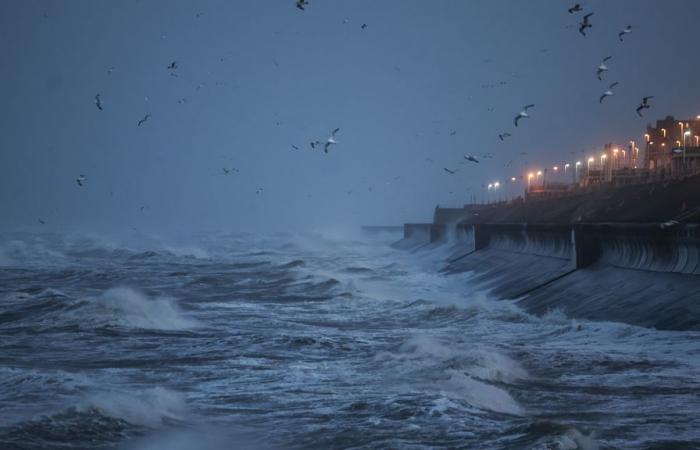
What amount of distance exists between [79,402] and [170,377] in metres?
2.46

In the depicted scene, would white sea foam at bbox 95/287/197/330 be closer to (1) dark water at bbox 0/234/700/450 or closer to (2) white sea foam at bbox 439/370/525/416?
(1) dark water at bbox 0/234/700/450

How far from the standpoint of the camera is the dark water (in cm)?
942

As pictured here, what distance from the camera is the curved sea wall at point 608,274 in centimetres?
1897

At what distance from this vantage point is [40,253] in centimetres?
6256

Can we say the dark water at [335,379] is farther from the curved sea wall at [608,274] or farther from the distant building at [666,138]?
the distant building at [666,138]

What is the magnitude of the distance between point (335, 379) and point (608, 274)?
14155mm

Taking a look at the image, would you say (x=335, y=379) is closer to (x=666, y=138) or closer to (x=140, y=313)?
(x=140, y=313)

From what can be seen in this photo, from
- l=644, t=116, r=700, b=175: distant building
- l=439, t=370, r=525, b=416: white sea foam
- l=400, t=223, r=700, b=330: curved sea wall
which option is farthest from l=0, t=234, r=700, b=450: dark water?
l=644, t=116, r=700, b=175: distant building

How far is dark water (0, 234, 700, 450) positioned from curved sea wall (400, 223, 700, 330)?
115cm

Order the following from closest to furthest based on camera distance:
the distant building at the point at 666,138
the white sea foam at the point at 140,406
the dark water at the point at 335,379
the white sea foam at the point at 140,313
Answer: the dark water at the point at 335,379
the white sea foam at the point at 140,406
the white sea foam at the point at 140,313
the distant building at the point at 666,138

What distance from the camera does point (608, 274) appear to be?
81.6 ft

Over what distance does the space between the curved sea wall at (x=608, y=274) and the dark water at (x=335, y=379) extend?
1151 millimetres

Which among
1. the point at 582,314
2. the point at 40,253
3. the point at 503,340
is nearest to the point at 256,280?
the point at 582,314

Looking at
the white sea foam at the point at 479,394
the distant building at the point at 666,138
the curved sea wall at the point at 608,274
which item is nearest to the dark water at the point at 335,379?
the white sea foam at the point at 479,394
